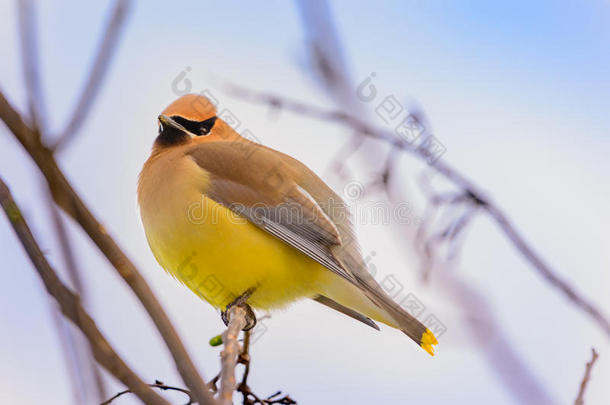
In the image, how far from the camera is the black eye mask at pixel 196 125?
482 centimetres

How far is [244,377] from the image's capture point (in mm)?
2936

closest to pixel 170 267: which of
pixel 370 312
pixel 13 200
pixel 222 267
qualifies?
pixel 222 267

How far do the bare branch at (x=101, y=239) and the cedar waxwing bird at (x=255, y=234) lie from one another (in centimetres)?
257

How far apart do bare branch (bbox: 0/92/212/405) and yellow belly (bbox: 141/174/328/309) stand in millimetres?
2567

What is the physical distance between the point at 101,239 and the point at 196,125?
3519 mm

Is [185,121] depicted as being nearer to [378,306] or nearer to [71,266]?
[378,306]

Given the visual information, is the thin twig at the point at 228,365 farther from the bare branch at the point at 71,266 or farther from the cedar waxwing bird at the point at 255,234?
the cedar waxwing bird at the point at 255,234

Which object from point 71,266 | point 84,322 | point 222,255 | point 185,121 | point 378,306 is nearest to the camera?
point 84,322

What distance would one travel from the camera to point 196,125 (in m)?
4.83

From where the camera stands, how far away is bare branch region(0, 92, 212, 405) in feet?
4.33

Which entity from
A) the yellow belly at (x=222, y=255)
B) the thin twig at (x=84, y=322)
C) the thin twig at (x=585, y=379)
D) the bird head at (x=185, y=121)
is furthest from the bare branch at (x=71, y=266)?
the bird head at (x=185, y=121)

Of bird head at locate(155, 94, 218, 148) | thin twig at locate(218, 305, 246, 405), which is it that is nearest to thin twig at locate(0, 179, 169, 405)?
thin twig at locate(218, 305, 246, 405)

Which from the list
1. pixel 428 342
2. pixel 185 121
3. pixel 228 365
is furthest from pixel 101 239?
pixel 185 121

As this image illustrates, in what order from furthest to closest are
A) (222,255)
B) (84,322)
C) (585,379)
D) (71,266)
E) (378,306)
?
(378,306), (222,255), (585,379), (71,266), (84,322)
